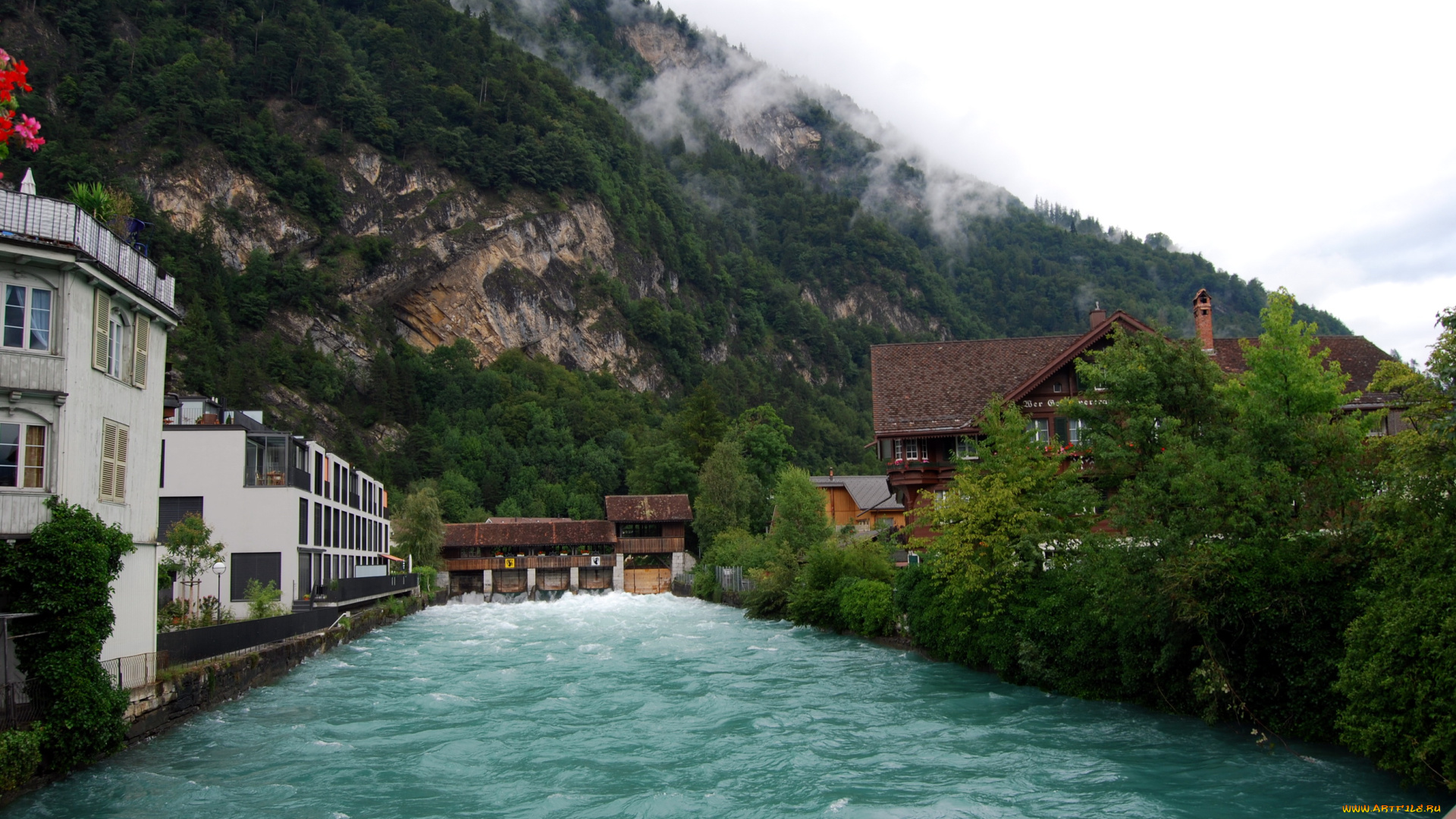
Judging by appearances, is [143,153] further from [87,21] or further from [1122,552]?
[1122,552]

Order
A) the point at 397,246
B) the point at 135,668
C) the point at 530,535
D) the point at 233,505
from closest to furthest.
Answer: the point at 135,668, the point at 233,505, the point at 530,535, the point at 397,246

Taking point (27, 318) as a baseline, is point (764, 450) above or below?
above

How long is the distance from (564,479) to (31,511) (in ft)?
332

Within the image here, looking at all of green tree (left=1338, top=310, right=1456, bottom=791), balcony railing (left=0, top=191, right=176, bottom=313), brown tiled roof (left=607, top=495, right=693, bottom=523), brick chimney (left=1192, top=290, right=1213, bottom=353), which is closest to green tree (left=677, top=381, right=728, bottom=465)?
brown tiled roof (left=607, top=495, right=693, bottom=523)

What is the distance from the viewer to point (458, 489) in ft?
348

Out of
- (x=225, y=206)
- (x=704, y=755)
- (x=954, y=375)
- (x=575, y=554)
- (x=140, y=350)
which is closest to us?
(x=704, y=755)

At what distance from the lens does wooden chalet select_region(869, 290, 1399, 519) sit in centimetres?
3312

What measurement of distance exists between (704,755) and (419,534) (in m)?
57.5

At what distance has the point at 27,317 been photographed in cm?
1689

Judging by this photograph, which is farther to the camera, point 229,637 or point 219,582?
point 219,582

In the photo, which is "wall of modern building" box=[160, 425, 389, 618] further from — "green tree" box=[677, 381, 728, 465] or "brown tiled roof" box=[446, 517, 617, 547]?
"green tree" box=[677, 381, 728, 465]

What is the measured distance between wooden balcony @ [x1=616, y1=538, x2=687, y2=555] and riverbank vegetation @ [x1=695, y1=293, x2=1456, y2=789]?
4908 cm

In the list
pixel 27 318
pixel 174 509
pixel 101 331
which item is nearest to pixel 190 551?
pixel 174 509
